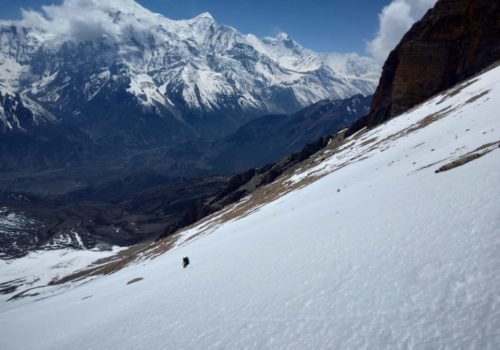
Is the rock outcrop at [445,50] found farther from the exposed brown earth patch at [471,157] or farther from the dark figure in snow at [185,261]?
the dark figure in snow at [185,261]

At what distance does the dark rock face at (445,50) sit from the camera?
81.8 meters

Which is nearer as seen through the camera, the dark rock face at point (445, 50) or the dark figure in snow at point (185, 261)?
the dark figure in snow at point (185, 261)

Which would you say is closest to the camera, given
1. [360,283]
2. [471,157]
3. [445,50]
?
[360,283]

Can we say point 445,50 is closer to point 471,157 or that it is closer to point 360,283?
point 471,157

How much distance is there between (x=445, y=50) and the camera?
87.9 meters

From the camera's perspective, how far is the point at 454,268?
10398mm

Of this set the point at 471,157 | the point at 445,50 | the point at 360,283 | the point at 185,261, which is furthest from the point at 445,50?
the point at 360,283

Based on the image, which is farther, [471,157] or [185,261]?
[185,261]

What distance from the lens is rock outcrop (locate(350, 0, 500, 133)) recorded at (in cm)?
8175

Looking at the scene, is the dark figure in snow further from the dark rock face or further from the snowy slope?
the dark rock face

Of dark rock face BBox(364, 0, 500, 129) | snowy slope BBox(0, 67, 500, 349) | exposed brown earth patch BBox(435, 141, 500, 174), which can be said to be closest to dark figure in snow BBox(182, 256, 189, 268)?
snowy slope BBox(0, 67, 500, 349)

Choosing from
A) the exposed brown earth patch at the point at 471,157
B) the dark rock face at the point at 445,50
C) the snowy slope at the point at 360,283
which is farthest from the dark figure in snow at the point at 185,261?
the dark rock face at the point at 445,50

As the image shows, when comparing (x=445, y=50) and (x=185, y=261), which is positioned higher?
(x=445, y=50)

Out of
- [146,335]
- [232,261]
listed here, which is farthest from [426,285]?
[232,261]
